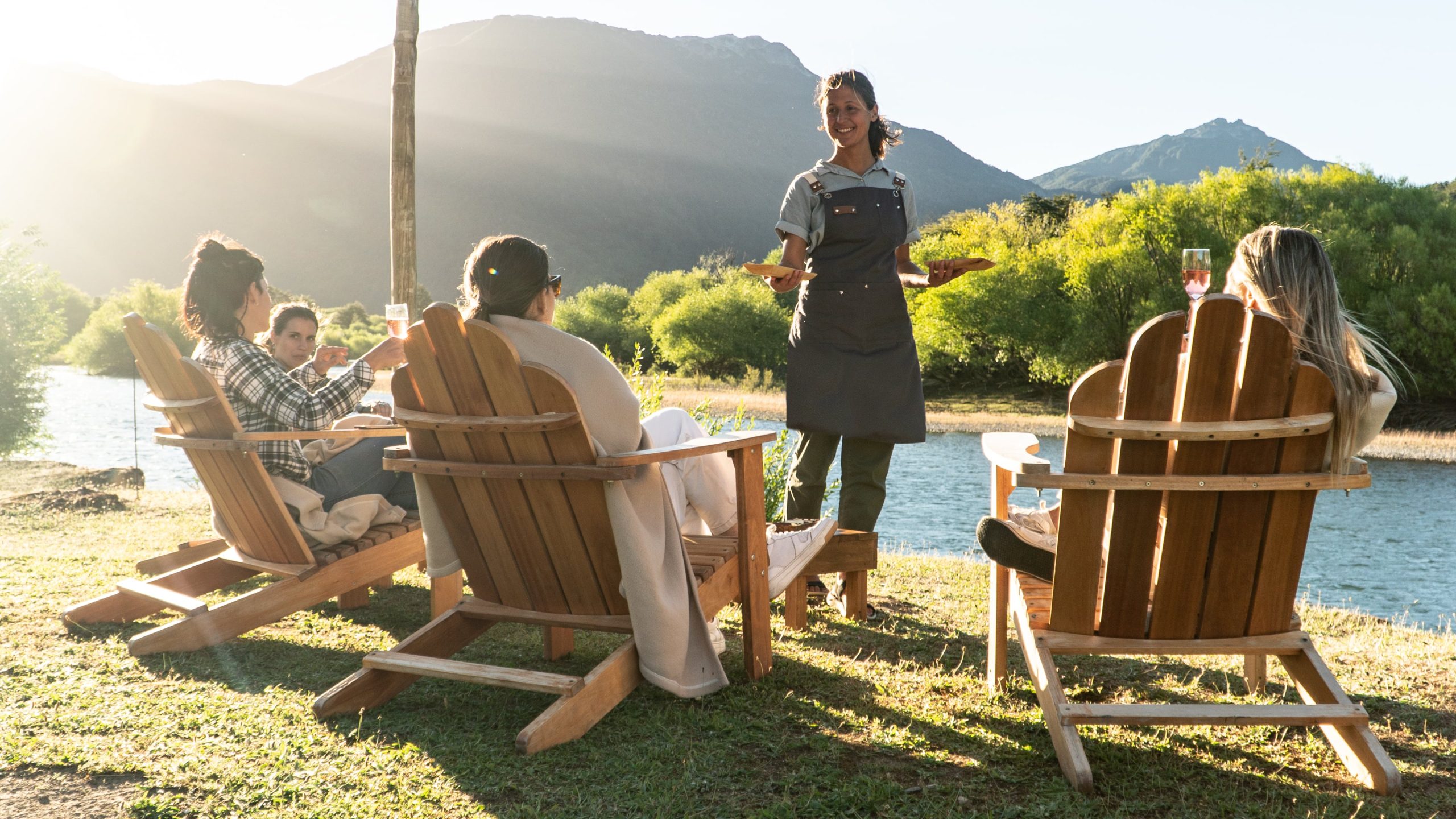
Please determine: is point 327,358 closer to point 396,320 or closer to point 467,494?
point 396,320

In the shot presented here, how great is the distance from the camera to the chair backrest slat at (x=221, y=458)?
3275 millimetres

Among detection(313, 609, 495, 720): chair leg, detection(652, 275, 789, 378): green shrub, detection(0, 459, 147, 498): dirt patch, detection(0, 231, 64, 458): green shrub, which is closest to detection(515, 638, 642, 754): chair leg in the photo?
detection(313, 609, 495, 720): chair leg

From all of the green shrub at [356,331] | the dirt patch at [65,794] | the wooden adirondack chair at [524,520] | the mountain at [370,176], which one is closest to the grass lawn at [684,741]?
the dirt patch at [65,794]

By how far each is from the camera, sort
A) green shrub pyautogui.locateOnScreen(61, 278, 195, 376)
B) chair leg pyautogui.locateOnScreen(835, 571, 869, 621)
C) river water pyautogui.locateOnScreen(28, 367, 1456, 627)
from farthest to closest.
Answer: green shrub pyautogui.locateOnScreen(61, 278, 195, 376)
river water pyautogui.locateOnScreen(28, 367, 1456, 627)
chair leg pyautogui.locateOnScreen(835, 571, 869, 621)

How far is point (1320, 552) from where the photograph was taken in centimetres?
1127

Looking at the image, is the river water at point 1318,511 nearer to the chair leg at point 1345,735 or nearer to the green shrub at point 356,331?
the chair leg at point 1345,735

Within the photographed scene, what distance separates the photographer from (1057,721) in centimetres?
229

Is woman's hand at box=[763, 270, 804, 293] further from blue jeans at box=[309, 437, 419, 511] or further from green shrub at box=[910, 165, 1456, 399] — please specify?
green shrub at box=[910, 165, 1456, 399]

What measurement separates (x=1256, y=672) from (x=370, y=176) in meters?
96.7

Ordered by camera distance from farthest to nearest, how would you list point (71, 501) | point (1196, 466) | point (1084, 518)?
point (71, 501), point (1084, 518), point (1196, 466)

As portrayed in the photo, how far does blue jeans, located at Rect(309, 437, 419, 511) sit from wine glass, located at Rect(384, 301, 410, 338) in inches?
20.5

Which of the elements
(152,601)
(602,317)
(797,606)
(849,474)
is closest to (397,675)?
(152,601)

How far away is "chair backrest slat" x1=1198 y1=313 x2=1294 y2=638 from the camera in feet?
6.89

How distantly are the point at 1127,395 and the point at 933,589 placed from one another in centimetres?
268
